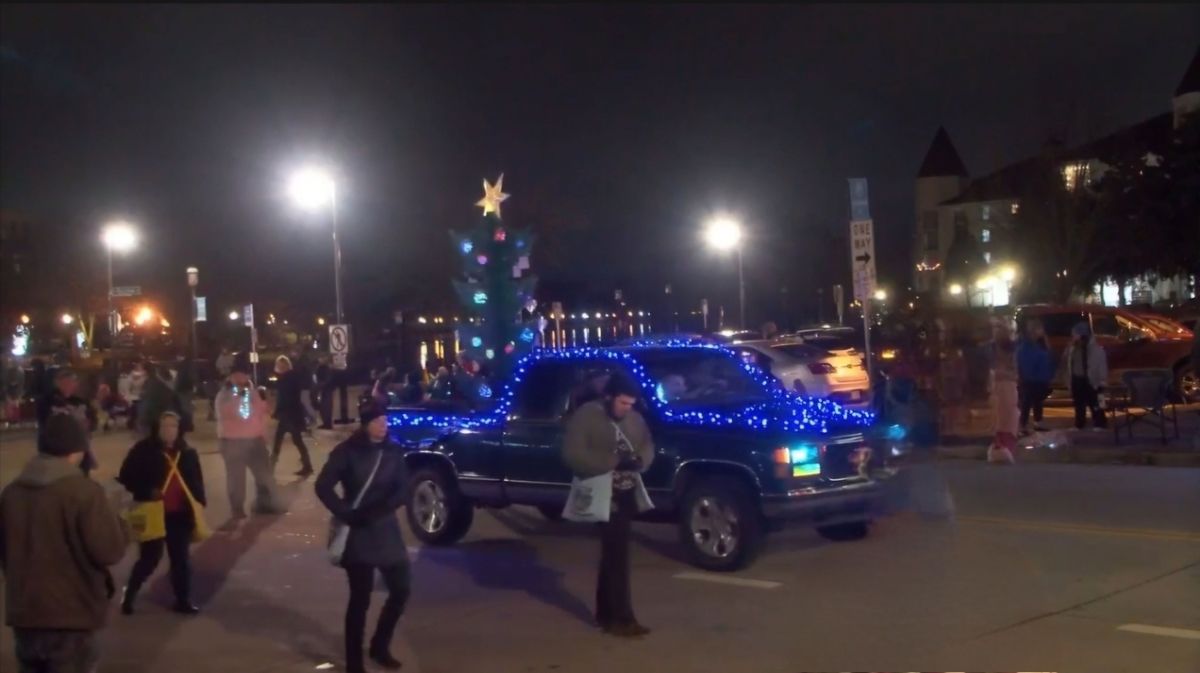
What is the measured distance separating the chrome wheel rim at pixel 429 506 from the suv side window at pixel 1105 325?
15772 mm

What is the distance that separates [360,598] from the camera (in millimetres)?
7992

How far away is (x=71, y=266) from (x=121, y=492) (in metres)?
50.6

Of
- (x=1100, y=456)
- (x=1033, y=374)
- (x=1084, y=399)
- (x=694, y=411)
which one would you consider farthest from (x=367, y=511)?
(x=1084, y=399)

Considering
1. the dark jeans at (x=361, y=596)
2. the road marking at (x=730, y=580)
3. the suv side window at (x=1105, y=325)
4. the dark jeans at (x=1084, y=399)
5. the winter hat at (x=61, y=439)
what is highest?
the suv side window at (x=1105, y=325)

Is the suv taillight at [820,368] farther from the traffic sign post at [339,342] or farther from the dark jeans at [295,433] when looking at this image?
the traffic sign post at [339,342]

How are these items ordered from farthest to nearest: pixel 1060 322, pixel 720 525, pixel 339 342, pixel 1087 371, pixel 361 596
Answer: pixel 339 342 → pixel 1060 322 → pixel 1087 371 → pixel 720 525 → pixel 361 596

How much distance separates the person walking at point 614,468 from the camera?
350 inches

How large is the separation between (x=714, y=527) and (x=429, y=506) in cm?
337

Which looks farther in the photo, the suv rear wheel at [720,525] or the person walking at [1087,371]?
the person walking at [1087,371]

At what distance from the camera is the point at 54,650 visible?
229 inches

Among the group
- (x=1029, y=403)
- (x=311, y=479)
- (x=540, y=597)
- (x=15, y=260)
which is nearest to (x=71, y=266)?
(x=15, y=260)

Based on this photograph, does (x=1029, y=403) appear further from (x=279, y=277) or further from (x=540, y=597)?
(x=279, y=277)

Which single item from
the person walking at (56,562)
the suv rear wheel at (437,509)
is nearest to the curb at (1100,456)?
the suv rear wheel at (437,509)

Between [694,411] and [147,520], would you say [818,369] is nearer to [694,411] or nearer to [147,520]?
[694,411]
